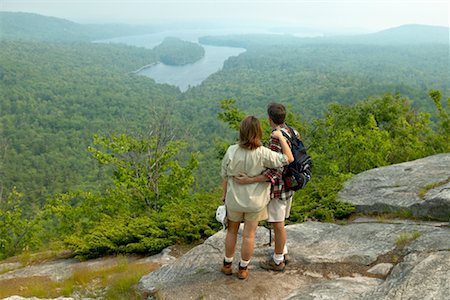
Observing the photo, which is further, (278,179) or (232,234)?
(232,234)

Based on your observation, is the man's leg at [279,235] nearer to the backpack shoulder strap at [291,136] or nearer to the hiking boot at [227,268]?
the hiking boot at [227,268]

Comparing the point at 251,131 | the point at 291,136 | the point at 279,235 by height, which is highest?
the point at 251,131

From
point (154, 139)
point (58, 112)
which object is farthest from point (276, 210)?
Answer: point (58, 112)

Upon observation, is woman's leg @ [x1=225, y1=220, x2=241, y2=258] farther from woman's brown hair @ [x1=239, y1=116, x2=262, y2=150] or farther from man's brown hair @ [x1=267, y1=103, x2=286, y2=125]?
man's brown hair @ [x1=267, y1=103, x2=286, y2=125]

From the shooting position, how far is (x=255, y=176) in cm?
479

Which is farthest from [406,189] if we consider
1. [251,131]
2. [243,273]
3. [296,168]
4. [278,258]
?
[251,131]

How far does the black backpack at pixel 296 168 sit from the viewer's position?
495 cm

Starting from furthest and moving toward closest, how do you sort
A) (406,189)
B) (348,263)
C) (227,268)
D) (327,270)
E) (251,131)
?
(406,189)
(348,263)
(327,270)
(227,268)
(251,131)

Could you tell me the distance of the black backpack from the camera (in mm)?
4945

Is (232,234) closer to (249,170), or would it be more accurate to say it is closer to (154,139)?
(249,170)

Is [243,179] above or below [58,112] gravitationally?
above

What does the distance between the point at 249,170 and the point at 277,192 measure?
1.76ft

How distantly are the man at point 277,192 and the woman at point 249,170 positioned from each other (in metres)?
0.08

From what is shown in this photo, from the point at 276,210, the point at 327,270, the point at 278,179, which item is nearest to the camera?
the point at 278,179
